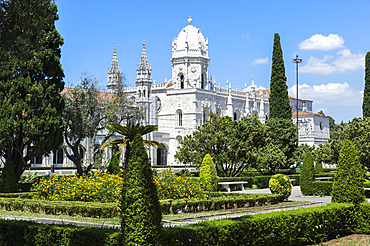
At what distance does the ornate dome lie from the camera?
67.1 meters

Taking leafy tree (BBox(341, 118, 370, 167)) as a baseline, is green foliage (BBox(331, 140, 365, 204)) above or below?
below

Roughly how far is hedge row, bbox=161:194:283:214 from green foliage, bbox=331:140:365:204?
526 centimetres

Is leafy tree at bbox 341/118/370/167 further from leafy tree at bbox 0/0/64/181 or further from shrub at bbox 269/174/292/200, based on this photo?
leafy tree at bbox 0/0/64/181

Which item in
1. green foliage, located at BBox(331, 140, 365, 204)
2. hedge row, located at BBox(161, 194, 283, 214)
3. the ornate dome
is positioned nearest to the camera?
green foliage, located at BBox(331, 140, 365, 204)

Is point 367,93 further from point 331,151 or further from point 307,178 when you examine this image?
point 307,178

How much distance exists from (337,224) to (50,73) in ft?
64.8

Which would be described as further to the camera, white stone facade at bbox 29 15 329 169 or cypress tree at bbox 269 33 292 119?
white stone facade at bbox 29 15 329 169

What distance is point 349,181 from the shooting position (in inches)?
473

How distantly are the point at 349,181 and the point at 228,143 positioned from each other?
750 inches

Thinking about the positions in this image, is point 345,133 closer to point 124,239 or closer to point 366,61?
point 366,61

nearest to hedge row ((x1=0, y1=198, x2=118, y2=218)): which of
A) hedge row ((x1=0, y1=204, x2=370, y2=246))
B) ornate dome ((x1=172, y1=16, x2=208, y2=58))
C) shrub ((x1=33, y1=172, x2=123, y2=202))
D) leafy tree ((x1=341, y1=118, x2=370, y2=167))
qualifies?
shrub ((x1=33, y1=172, x2=123, y2=202))

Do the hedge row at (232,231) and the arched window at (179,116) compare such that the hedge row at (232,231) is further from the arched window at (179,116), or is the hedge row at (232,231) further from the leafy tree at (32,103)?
the arched window at (179,116)

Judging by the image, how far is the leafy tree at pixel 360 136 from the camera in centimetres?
2897

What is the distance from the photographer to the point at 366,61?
151 feet
